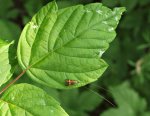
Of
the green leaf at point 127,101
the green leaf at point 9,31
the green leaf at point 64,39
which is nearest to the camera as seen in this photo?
the green leaf at point 64,39

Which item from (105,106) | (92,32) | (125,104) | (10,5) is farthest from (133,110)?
(92,32)

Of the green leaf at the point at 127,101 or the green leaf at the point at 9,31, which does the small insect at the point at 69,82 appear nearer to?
the green leaf at the point at 9,31

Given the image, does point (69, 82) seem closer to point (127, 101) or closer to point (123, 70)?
point (127, 101)

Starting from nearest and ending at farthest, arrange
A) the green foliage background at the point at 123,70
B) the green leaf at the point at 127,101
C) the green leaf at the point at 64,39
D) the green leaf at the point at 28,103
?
the green leaf at the point at 28,103, the green leaf at the point at 64,39, the green foliage background at the point at 123,70, the green leaf at the point at 127,101

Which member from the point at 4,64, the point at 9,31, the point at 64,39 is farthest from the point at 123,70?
the point at 4,64

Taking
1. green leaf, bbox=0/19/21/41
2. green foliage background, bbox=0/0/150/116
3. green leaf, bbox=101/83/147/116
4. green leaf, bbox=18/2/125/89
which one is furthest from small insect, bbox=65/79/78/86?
green leaf, bbox=101/83/147/116

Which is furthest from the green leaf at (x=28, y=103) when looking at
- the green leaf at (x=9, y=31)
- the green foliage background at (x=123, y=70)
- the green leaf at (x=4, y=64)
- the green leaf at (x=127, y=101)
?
the green leaf at (x=127, y=101)

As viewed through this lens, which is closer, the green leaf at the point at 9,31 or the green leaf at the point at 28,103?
the green leaf at the point at 28,103
